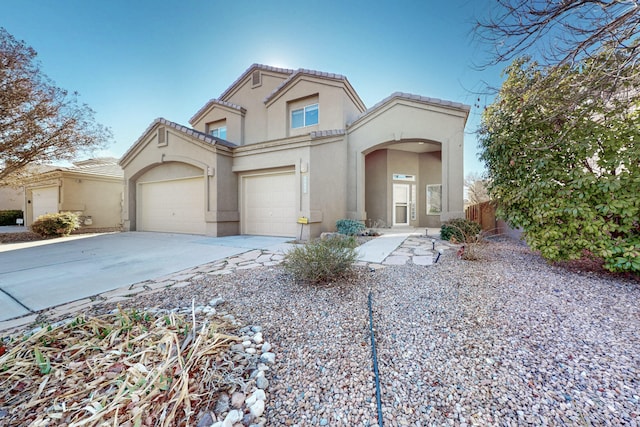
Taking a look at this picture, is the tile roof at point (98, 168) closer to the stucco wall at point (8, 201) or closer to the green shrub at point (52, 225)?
→ the green shrub at point (52, 225)

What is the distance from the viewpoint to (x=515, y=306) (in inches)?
105

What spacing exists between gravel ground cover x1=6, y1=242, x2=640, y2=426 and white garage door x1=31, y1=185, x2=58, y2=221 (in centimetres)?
1416

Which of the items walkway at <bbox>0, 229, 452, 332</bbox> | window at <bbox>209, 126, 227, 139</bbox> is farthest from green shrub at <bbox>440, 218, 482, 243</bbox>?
window at <bbox>209, 126, 227, 139</bbox>

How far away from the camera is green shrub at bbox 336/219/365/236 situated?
298 inches

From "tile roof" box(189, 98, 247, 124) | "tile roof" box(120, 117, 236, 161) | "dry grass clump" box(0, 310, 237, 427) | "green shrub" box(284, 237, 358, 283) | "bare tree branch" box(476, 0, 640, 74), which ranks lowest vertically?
"dry grass clump" box(0, 310, 237, 427)

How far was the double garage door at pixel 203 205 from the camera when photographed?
8281 mm

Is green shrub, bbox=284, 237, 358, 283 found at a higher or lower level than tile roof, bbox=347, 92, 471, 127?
lower

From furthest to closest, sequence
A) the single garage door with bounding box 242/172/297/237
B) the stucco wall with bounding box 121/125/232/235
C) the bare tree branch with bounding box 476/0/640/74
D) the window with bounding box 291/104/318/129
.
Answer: the window with bounding box 291/104/318/129 → the stucco wall with bounding box 121/125/232/235 → the single garage door with bounding box 242/172/297/237 → the bare tree branch with bounding box 476/0/640/74

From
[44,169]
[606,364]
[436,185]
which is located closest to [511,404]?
[606,364]

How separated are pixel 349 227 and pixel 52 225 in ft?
37.0

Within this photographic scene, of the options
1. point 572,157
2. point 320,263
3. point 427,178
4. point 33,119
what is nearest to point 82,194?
point 33,119

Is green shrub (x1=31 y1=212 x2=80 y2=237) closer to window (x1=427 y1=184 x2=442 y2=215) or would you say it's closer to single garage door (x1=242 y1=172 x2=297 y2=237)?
single garage door (x1=242 y1=172 x2=297 y2=237)

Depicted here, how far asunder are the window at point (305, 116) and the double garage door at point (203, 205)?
126 inches

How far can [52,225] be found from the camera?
30.5ft
